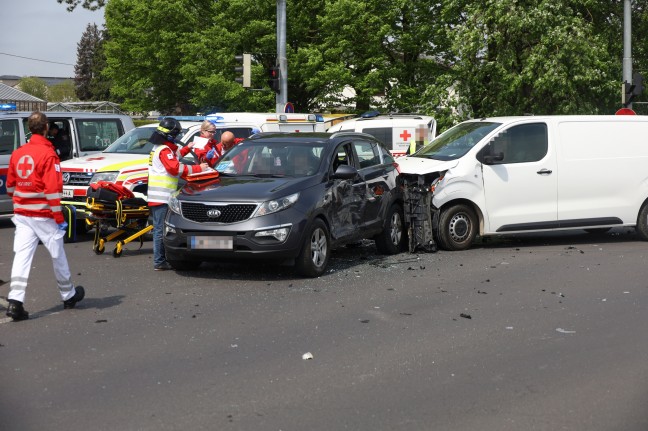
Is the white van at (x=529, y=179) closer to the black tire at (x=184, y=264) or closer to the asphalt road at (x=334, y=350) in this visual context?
the asphalt road at (x=334, y=350)

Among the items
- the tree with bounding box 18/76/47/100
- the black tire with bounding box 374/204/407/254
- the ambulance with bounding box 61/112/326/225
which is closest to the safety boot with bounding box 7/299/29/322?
the ambulance with bounding box 61/112/326/225

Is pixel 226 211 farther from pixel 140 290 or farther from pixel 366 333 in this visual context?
pixel 366 333

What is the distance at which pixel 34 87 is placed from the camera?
128625 millimetres

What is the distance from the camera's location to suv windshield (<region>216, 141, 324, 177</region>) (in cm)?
1111

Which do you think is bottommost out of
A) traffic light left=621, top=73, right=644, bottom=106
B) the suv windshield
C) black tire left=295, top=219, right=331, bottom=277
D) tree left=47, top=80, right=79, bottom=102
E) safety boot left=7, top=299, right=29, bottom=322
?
safety boot left=7, top=299, right=29, bottom=322

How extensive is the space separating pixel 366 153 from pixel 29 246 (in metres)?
5.55

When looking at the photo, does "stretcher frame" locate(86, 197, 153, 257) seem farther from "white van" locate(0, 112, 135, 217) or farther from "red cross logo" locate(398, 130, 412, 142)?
"red cross logo" locate(398, 130, 412, 142)

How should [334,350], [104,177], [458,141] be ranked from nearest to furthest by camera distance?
[334,350] < [458,141] < [104,177]

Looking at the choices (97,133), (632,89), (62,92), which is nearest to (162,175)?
(97,133)

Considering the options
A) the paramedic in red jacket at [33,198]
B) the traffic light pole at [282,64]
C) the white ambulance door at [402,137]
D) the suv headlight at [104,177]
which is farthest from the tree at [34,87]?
the paramedic in red jacket at [33,198]

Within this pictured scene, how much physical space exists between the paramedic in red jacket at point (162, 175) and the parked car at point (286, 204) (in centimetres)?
20

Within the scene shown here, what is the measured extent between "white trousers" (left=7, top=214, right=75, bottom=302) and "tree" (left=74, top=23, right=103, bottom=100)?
349ft

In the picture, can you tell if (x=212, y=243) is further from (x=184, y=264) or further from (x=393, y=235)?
(x=393, y=235)

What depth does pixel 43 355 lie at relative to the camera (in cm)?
683
